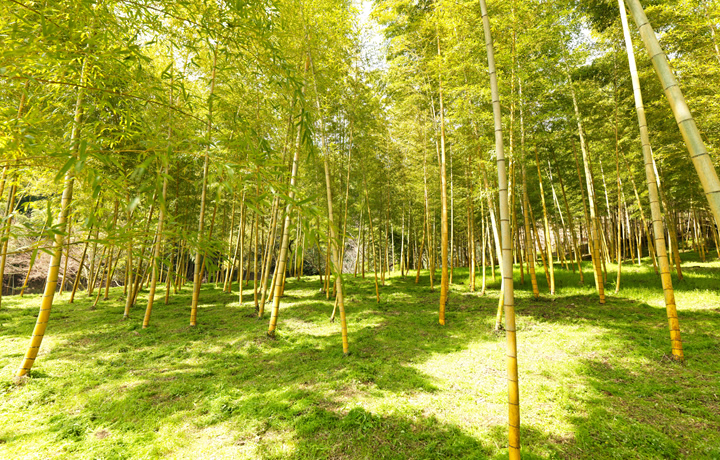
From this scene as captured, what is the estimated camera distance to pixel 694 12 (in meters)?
5.53

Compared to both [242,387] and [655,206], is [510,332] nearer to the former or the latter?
[242,387]

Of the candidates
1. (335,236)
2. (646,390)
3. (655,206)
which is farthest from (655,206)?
(335,236)

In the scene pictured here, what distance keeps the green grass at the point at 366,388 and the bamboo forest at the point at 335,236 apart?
0.11 feet

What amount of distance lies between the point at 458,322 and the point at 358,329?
8.10ft

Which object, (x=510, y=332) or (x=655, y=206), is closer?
(x=510, y=332)

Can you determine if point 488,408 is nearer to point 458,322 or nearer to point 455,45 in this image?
point 458,322

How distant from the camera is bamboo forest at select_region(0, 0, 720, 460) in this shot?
1518 millimetres

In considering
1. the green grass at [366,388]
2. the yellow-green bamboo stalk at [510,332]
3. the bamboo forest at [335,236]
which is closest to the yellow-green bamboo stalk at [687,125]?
the bamboo forest at [335,236]

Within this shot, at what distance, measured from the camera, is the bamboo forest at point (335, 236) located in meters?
1.52

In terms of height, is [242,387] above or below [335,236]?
below

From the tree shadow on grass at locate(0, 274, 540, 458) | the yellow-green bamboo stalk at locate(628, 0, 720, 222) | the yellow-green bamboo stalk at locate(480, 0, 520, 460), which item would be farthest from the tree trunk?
the yellow-green bamboo stalk at locate(480, 0, 520, 460)

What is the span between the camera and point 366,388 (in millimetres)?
3713

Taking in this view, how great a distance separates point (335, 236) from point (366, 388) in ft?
7.84

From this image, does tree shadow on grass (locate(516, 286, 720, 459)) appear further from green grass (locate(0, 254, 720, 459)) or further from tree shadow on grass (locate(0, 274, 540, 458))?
tree shadow on grass (locate(0, 274, 540, 458))
